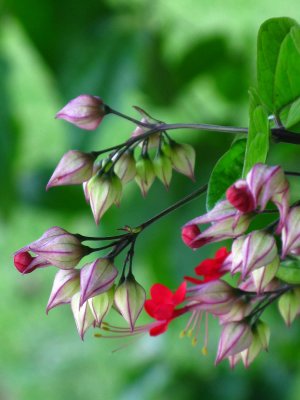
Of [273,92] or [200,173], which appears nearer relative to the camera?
[273,92]

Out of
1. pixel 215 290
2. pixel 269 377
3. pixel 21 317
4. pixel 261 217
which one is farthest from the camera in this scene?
pixel 21 317

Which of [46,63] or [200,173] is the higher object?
[46,63]

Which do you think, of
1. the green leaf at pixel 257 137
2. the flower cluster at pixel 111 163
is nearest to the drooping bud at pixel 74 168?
the flower cluster at pixel 111 163

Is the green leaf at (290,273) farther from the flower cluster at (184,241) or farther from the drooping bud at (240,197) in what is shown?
the drooping bud at (240,197)

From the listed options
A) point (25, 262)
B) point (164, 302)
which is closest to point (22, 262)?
point (25, 262)

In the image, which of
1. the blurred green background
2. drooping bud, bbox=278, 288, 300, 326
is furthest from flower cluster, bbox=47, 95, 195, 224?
the blurred green background

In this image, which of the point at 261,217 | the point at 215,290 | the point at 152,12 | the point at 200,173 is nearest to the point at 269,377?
the point at 200,173

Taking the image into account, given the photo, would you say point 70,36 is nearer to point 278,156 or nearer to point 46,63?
point 46,63
